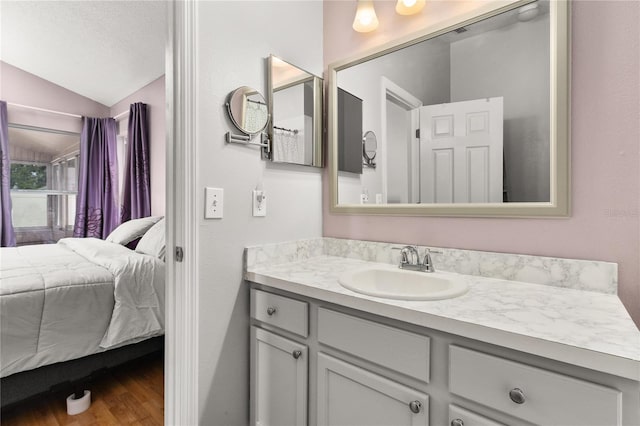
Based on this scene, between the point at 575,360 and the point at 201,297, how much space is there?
111cm

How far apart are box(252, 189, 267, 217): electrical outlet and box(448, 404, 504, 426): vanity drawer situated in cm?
95

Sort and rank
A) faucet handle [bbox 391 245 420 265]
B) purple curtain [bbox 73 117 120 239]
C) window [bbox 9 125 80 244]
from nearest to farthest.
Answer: faucet handle [bbox 391 245 420 265], window [bbox 9 125 80 244], purple curtain [bbox 73 117 120 239]

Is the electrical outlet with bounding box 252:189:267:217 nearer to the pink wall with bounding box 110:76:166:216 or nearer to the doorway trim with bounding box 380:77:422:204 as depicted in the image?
the doorway trim with bounding box 380:77:422:204

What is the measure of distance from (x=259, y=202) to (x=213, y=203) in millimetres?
218

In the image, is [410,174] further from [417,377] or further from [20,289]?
[20,289]

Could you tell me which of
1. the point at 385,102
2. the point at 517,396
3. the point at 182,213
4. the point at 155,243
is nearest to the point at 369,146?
the point at 385,102

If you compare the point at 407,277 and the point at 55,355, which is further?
the point at 55,355

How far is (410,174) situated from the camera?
1.45 metres

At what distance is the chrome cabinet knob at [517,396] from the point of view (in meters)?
0.72

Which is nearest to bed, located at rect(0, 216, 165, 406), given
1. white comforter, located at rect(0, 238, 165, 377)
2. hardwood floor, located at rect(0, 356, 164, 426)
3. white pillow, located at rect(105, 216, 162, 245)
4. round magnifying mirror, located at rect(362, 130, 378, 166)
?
white comforter, located at rect(0, 238, 165, 377)

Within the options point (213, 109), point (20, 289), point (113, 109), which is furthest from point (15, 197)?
point (213, 109)

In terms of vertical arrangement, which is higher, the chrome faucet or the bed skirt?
the chrome faucet

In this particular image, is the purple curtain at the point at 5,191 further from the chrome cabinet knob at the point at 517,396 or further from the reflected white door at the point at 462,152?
the chrome cabinet knob at the point at 517,396

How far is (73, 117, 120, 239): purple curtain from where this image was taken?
390cm
